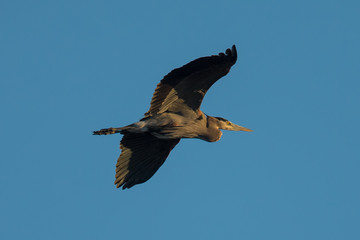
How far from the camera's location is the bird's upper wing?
503 inches

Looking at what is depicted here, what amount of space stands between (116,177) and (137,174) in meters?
0.50

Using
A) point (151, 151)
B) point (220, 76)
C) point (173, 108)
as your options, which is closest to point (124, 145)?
point (151, 151)

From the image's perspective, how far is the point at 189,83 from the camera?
13.4 meters

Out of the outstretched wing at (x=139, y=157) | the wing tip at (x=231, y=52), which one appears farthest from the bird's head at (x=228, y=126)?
the wing tip at (x=231, y=52)

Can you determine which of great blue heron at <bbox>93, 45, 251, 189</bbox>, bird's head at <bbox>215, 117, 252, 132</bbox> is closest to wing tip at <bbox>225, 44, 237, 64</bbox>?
great blue heron at <bbox>93, 45, 251, 189</bbox>

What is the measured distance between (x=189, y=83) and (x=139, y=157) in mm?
2491

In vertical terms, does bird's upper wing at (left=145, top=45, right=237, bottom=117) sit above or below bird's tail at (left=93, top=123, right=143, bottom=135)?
above

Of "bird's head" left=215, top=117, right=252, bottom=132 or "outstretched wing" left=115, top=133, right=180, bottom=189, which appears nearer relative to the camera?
"outstretched wing" left=115, top=133, right=180, bottom=189

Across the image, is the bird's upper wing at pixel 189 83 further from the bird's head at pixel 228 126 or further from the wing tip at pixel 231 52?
the bird's head at pixel 228 126

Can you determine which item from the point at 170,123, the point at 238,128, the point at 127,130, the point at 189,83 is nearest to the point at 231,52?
the point at 189,83

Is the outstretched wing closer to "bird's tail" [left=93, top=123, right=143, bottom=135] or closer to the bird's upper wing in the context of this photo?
"bird's tail" [left=93, top=123, right=143, bottom=135]

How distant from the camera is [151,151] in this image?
1487 cm

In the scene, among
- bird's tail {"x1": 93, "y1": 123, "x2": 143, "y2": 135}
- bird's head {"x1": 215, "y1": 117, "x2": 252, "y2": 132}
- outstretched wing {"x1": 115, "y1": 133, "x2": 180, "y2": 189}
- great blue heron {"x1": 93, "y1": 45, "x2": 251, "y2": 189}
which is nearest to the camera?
great blue heron {"x1": 93, "y1": 45, "x2": 251, "y2": 189}

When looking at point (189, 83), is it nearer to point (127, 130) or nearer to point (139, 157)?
point (127, 130)
